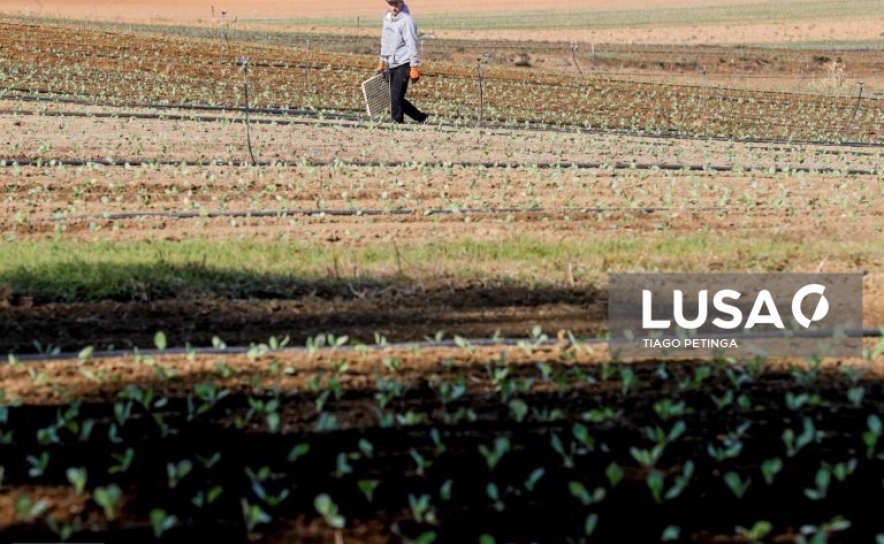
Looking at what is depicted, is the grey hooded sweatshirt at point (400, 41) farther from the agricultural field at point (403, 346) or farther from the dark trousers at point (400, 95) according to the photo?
the agricultural field at point (403, 346)

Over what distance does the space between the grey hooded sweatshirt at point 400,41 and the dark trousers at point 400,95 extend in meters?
0.10

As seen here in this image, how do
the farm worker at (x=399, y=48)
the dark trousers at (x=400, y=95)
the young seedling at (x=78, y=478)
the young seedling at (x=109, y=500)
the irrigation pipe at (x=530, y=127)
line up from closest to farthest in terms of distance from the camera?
the young seedling at (x=109, y=500) → the young seedling at (x=78, y=478) → the farm worker at (x=399, y=48) → the dark trousers at (x=400, y=95) → the irrigation pipe at (x=530, y=127)

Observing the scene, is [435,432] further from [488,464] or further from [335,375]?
[335,375]

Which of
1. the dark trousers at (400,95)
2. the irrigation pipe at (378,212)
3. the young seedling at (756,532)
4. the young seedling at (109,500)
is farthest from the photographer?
the dark trousers at (400,95)

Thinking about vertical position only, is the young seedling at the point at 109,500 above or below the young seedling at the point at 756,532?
above

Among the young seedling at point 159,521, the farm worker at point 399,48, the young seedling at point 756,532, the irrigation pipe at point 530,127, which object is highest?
the farm worker at point 399,48

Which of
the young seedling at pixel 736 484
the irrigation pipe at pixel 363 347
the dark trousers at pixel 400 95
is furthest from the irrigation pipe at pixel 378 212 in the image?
the dark trousers at pixel 400 95

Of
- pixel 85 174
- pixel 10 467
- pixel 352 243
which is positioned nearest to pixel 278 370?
pixel 10 467

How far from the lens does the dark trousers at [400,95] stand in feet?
63.8

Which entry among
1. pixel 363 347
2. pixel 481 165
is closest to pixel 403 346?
pixel 363 347

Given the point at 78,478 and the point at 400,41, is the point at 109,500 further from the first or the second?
the point at 400,41

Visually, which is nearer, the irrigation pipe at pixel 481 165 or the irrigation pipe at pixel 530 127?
the irrigation pipe at pixel 481 165

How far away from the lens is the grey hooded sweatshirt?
1917 centimetres

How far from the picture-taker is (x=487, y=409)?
6629 millimetres
